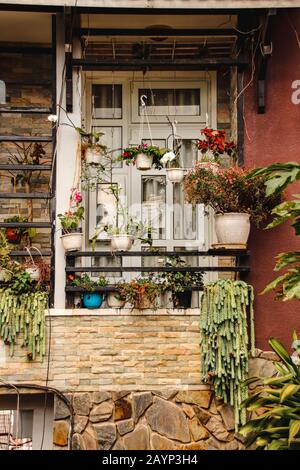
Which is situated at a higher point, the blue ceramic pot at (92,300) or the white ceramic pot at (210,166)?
the white ceramic pot at (210,166)

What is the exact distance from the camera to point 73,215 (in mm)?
8539

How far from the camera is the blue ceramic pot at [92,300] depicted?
27.6 ft

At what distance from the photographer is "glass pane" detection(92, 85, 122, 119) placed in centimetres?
988

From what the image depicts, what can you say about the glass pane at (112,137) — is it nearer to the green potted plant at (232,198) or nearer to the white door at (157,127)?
the white door at (157,127)

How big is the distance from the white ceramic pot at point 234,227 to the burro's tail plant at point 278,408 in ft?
3.81

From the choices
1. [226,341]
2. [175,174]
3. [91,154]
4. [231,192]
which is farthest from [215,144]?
[226,341]

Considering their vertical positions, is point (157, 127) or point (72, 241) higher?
point (157, 127)

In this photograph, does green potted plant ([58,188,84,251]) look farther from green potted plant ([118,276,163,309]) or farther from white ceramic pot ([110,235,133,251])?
green potted plant ([118,276,163,309])

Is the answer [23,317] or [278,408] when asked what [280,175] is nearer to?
[278,408]

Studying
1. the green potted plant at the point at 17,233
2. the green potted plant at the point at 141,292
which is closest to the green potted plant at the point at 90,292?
the green potted plant at the point at 141,292

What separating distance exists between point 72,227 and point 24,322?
1.12 meters

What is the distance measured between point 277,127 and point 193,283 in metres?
1.96

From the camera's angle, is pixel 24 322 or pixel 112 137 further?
pixel 112 137
